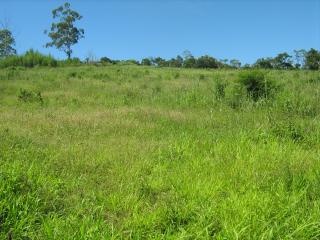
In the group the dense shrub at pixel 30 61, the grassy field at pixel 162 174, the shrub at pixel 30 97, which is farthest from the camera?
the dense shrub at pixel 30 61

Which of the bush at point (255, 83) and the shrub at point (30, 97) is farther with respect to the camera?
the shrub at point (30, 97)

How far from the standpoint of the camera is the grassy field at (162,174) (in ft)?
14.0

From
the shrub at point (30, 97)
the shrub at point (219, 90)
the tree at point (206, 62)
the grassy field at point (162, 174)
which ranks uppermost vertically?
the tree at point (206, 62)

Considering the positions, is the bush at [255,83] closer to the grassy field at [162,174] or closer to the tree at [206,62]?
the grassy field at [162,174]

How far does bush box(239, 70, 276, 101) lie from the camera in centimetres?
1199

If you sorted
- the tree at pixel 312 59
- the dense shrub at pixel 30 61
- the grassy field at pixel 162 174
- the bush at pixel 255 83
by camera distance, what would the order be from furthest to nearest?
the tree at pixel 312 59
the dense shrub at pixel 30 61
the bush at pixel 255 83
the grassy field at pixel 162 174

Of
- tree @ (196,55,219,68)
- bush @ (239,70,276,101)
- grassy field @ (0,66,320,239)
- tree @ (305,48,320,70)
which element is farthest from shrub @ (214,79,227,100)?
tree @ (196,55,219,68)

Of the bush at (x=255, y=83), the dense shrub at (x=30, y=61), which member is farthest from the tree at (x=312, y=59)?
the bush at (x=255, y=83)

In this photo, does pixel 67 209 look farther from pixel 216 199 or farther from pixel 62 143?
pixel 62 143

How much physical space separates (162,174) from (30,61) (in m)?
31.7

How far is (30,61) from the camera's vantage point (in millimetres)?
35406

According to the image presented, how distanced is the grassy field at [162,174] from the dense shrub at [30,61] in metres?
25.9

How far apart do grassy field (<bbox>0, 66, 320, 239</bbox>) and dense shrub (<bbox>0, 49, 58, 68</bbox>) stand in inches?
1019

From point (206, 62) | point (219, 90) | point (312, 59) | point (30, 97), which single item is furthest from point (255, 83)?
point (206, 62)
